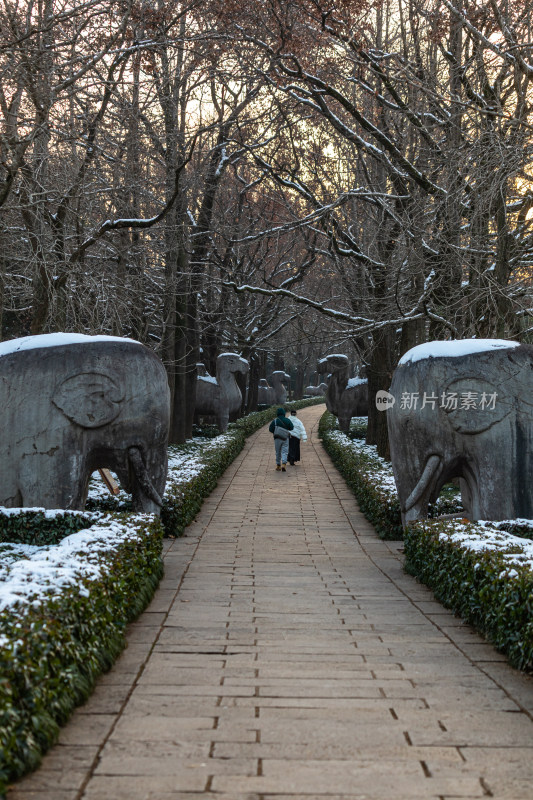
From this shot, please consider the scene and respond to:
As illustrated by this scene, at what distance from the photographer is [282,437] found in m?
19.1

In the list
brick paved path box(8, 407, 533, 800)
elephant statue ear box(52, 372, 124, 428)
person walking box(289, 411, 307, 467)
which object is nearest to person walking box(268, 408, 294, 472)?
person walking box(289, 411, 307, 467)

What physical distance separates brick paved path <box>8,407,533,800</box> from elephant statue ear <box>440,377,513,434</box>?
5.60 ft

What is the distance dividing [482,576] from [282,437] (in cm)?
1303

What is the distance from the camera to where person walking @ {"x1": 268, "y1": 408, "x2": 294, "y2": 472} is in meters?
19.0

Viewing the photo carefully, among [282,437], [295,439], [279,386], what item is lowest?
[295,439]

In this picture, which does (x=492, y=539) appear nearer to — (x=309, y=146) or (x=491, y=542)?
(x=491, y=542)

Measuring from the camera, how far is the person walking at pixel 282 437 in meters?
19.0

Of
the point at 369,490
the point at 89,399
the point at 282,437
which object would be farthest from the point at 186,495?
the point at 282,437

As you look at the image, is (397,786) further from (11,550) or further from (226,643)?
(11,550)

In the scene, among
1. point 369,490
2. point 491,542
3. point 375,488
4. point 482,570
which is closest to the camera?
point 482,570

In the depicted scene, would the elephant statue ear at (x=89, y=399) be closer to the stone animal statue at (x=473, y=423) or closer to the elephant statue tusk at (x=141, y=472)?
the elephant statue tusk at (x=141, y=472)

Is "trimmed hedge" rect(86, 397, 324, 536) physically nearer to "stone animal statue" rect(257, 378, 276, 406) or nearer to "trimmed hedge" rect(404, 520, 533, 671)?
"trimmed hedge" rect(404, 520, 533, 671)

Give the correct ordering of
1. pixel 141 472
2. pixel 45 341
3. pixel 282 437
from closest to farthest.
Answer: pixel 45 341
pixel 141 472
pixel 282 437

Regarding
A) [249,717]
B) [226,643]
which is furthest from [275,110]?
[249,717]
